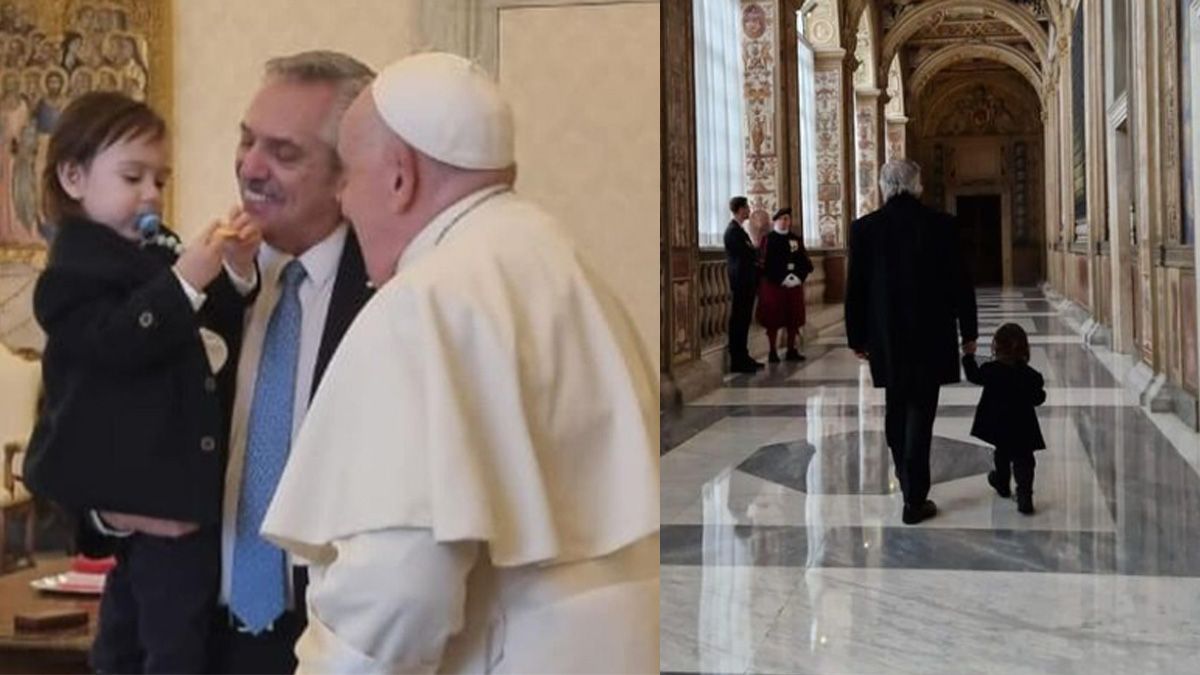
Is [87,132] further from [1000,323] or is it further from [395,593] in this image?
[1000,323]

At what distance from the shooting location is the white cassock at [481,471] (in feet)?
4.49

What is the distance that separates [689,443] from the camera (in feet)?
22.8

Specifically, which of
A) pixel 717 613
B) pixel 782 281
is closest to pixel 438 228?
pixel 717 613

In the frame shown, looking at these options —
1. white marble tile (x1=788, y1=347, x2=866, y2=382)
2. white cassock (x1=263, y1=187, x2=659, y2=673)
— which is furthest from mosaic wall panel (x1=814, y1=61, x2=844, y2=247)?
white cassock (x1=263, y1=187, x2=659, y2=673)

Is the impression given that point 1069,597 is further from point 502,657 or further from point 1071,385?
point 1071,385

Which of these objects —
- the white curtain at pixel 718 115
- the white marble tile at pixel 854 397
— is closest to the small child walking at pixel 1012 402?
the white marble tile at pixel 854 397

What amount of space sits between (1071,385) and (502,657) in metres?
8.30

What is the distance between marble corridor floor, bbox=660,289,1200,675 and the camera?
3.40m

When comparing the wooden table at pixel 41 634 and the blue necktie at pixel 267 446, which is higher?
the blue necktie at pixel 267 446

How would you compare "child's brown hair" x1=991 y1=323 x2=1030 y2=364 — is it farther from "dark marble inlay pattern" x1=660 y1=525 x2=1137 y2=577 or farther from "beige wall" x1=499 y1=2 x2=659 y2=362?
"beige wall" x1=499 y1=2 x2=659 y2=362

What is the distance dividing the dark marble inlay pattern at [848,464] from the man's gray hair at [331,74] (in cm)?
410

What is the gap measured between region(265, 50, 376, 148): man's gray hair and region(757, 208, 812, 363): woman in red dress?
9.14 m

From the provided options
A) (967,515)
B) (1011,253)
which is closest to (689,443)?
(967,515)

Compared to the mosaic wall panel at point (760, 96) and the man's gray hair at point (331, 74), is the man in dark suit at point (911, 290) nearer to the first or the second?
the man's gray hair at point (331, 74)
